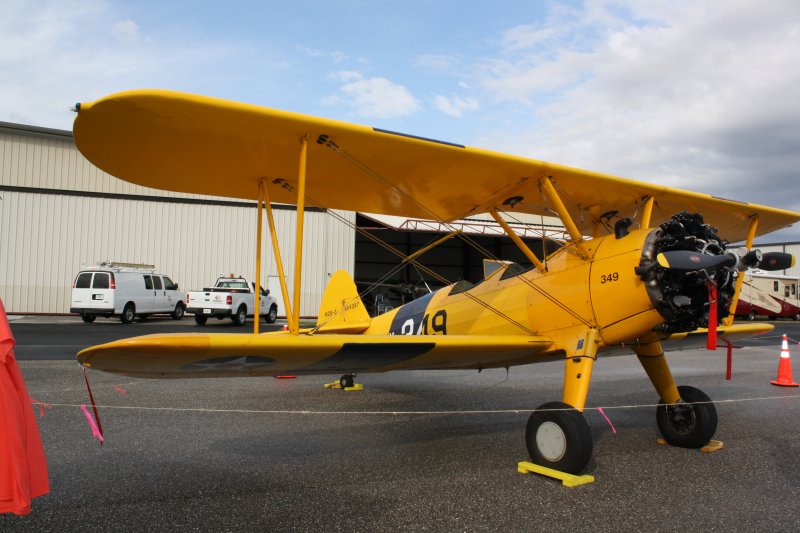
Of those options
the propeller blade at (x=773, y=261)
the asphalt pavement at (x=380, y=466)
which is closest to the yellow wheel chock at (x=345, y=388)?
the asphalt pavement at (x=380, y=466)

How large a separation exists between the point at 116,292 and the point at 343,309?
14342 millimetres

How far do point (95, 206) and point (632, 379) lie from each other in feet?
Answer: 79.2

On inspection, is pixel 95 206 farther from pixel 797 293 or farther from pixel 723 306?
pixel 797 293

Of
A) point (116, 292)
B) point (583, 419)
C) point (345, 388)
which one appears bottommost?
point (345, 388)

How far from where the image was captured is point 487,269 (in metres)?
5.96

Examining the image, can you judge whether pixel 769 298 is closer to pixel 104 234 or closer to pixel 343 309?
pixel 343 309

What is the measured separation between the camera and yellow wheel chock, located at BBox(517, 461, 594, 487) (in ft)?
12.3

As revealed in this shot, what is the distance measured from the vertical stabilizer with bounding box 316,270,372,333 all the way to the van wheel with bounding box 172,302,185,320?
53.5 ft

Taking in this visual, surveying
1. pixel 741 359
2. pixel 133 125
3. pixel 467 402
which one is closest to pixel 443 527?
pixel 133 125

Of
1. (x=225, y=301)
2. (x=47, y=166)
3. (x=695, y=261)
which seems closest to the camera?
(x=695, y=261)

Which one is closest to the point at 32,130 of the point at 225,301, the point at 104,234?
the point at 104,234

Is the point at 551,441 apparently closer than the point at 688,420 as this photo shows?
Yes

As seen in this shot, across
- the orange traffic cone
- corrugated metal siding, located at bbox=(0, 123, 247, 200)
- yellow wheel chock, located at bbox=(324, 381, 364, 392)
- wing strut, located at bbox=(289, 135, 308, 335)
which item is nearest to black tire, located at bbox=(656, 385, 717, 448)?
wing strut, located at bbox=(289, 135, 308, 335)

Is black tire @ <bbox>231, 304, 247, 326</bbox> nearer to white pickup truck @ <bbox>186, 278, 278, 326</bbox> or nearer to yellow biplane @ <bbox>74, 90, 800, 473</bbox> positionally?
white pickup truck @ <bbox>186, 278, 278, 326</bbox>
